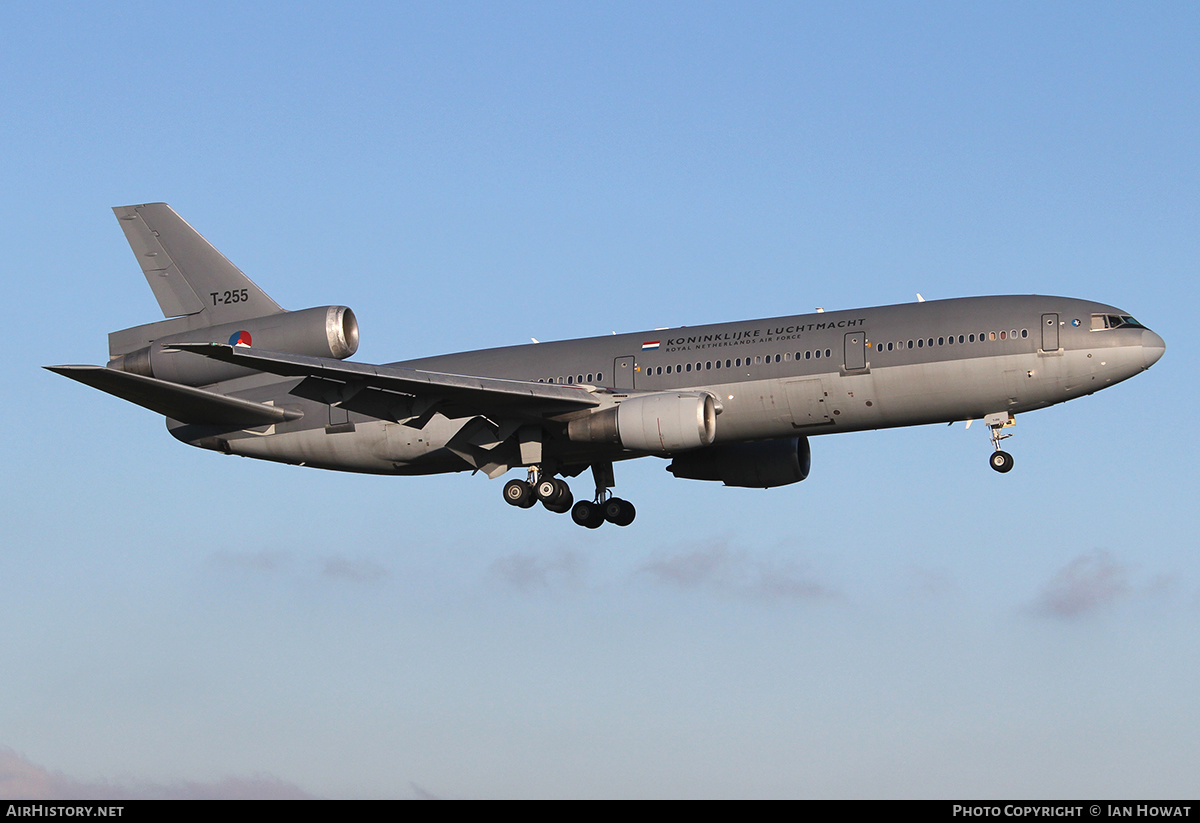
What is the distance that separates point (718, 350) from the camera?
4066 cm

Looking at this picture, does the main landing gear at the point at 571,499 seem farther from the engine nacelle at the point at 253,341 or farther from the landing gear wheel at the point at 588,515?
the engine nacelle at the point at 253,341

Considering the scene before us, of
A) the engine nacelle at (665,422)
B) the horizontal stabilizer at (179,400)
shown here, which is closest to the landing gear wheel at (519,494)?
the engine nacelle at (665,422)

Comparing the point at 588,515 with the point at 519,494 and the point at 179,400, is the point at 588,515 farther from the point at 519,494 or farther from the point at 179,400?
the point at 179,400

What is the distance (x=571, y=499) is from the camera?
44281mm

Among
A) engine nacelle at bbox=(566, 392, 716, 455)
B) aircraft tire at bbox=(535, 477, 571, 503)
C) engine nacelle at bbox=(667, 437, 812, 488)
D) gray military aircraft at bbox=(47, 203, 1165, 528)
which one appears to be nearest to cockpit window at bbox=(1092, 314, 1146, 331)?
gray military aircraft at bbox=(47, 203, 1165, 528)

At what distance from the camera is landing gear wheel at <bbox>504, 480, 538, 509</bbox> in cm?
4269

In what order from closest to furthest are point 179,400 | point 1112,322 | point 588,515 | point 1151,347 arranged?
point 1151,347, point 1112,322, point 179,400, point 588,515

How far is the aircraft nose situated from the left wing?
14474mm

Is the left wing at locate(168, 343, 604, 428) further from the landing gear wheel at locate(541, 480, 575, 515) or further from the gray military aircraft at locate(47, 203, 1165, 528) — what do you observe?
the landing gear wheel at locate(541, 480, 575, 515)

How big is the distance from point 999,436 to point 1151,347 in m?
4.51

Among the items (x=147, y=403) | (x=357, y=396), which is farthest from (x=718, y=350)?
(x=147, y=403)

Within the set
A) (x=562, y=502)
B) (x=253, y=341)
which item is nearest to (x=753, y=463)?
(x=562, y=502)

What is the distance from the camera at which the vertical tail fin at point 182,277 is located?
46.3 metres
